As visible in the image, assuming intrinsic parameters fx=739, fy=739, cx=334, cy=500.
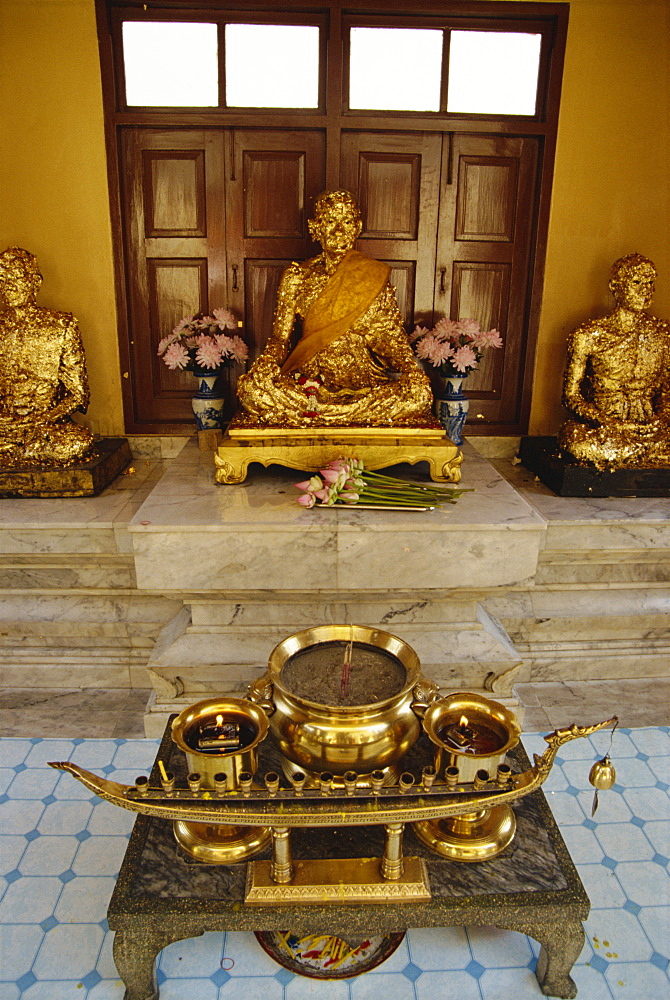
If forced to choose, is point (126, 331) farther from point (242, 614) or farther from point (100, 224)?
point (242, 614)

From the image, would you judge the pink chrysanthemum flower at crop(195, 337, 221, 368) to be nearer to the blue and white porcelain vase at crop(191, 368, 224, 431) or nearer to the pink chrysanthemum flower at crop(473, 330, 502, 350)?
the blue and white porcelain vase at crop(191, 368, 224, 431)

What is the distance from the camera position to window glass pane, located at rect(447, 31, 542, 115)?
3.77 metres

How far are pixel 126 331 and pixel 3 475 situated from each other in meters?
1.10

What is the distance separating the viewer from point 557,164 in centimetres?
386

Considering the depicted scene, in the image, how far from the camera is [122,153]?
12.6 ft

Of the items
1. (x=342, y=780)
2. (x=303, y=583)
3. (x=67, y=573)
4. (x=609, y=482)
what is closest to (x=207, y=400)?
(x=67, y=573)

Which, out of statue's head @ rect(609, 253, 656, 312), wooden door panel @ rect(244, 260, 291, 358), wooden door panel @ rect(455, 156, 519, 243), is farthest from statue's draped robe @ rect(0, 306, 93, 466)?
statue's head @ rect(609, 253, 656, 312)

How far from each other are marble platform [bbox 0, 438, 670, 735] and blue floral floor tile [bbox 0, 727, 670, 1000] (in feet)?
1.71

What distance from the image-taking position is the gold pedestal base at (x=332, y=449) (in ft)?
10.8

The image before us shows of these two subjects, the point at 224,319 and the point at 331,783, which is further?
the point at 224,319

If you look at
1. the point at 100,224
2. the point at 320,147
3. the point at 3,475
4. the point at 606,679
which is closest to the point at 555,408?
the point at 606,679

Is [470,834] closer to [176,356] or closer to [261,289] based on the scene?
[176,356]

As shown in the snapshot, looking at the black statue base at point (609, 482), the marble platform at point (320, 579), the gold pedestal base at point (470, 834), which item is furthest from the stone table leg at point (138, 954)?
the black statue base at point (609, 482)

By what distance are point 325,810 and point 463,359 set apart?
2579 millimetres
